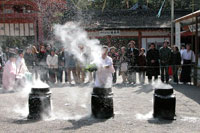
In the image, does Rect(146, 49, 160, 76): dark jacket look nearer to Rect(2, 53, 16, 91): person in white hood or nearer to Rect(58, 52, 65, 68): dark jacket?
Rect(58, 52, 65, 68): dark jacket

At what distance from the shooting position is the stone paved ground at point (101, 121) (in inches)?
223

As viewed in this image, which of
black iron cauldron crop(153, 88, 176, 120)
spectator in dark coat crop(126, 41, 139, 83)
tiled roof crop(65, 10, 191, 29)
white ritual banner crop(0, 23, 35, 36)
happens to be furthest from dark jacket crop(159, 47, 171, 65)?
white ritual banner crop(0, 23, 35, 36)

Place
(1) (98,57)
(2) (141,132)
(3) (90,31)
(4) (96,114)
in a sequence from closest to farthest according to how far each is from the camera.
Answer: (2) (141,132)
(4) (96,114)
(1) (98,57)
(3) (90,31)

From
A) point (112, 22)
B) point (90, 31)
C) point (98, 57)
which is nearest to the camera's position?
point (98, 57)

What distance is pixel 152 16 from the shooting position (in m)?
21.5

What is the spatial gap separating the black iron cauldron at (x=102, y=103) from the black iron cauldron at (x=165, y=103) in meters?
1.06

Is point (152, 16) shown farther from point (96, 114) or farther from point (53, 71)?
point (96, 114)

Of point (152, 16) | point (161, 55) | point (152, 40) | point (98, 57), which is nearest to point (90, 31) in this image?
point (152, 40)

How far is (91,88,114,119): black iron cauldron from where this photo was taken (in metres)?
6.29

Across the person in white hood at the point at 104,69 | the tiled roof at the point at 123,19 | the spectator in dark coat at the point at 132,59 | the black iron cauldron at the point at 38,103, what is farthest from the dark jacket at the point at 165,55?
the tiled roof at the point at 123,19

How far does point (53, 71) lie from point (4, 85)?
6.96ft

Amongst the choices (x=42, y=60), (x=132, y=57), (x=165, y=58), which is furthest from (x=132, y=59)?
(x=42, y=60)

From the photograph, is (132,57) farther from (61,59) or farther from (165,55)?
(61,59)

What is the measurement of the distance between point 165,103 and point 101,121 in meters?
1.47
